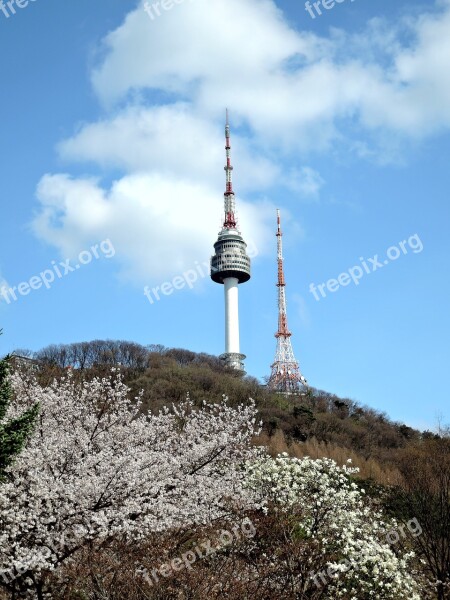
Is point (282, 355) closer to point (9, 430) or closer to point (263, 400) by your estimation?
point (263, 400)

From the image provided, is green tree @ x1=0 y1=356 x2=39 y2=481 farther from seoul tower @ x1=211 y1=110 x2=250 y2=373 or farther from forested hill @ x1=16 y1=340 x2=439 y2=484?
seoul tower @ x1=211 y1=110 x2=250 y2=373

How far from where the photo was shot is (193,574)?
1080 cm

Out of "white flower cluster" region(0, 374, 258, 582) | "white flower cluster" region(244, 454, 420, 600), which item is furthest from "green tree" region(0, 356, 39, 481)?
"white flower cluster" region(244, 454, 420, 600)

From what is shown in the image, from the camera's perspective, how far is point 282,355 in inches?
3403

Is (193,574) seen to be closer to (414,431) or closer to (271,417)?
(271,417)

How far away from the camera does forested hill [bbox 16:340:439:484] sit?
49.3m

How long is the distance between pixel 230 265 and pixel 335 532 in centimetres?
8607

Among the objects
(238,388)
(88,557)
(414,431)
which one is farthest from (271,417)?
(88,557)

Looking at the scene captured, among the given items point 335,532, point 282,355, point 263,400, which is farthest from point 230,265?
point 335,532

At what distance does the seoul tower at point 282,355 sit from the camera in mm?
85188

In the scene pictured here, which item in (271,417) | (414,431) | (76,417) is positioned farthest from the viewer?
(414,431)

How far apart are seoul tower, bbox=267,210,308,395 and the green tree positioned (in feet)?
232

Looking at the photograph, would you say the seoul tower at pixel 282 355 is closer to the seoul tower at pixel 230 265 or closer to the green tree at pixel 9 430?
the seoul tower at pixel 230 265

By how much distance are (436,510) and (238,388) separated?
43.0m
